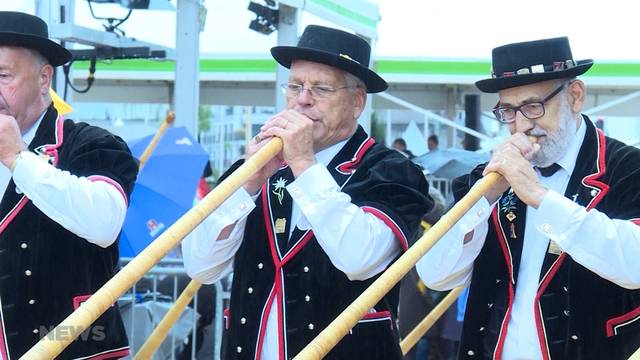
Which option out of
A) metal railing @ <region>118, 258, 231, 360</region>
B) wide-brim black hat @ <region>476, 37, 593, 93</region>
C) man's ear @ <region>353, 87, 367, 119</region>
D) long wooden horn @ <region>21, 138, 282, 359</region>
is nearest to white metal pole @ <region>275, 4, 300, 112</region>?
metal railing @ <region>118, 258, 231, 360</region>

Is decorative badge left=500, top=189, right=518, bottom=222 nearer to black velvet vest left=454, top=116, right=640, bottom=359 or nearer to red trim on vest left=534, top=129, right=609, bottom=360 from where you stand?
black velvet vest left=454, top=116, right=640, bottom=359

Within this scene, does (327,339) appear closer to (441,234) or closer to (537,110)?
(441,234)

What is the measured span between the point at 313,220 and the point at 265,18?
5.41m

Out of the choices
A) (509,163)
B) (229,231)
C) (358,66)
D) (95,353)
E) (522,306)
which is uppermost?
(358,66)

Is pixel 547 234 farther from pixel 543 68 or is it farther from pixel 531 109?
pixel 543 68

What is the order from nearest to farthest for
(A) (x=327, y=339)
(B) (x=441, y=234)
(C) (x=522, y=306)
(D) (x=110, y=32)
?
1. (A) (x=327, y=339)
2. (B) (x=441, y=234)
3. (C) (x=522, y=306)
4. (D) (x=110, y=32)

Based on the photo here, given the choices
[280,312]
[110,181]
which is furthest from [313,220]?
[110,181]

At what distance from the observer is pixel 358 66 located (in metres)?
3.37

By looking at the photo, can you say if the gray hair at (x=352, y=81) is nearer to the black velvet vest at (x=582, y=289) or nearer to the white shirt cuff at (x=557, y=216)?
the black velvet vest at (x=582, y=289)

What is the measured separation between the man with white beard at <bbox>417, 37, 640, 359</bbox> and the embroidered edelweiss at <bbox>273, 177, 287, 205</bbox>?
0.57 m

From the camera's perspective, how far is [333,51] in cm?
338

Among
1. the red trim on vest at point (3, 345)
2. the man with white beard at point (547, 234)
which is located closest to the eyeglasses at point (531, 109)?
the man with white beard at point (547, 234)

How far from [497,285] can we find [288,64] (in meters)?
1.12

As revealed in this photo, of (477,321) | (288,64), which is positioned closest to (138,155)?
(288,64)
